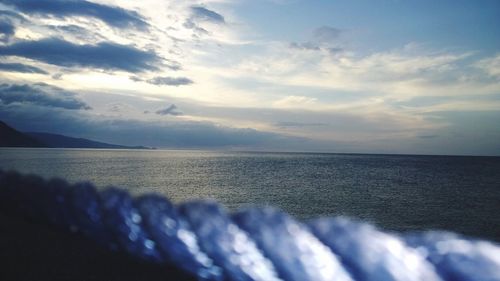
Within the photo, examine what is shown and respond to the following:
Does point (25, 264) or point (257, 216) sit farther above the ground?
point (257, 216)

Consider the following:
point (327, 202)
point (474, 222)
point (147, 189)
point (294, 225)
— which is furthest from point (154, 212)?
point (147, 189)

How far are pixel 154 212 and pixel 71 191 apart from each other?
10.6m

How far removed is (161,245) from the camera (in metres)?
14.2

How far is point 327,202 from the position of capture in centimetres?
4084

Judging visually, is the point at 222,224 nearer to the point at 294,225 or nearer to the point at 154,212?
the point at 294,225

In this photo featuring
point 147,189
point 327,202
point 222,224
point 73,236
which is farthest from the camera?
point 147,189

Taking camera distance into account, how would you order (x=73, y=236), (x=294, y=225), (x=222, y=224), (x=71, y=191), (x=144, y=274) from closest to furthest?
(x=144, y=274) → (x=294, y=225) → (x=222, y=224) → (x=73, y=236) → (x=71, y=191)

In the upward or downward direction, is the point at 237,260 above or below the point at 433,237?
below

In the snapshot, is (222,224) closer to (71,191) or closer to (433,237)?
(433,237)

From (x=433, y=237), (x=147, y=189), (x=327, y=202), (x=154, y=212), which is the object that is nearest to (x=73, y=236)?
(x=154, y=212)

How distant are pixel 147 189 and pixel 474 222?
40.6 meters

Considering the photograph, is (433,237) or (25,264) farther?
(25,264)

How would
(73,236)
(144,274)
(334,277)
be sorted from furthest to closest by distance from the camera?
(73,236) → (144,274) → (334,277)

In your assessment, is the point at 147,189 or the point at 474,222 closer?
the point at 474,222
